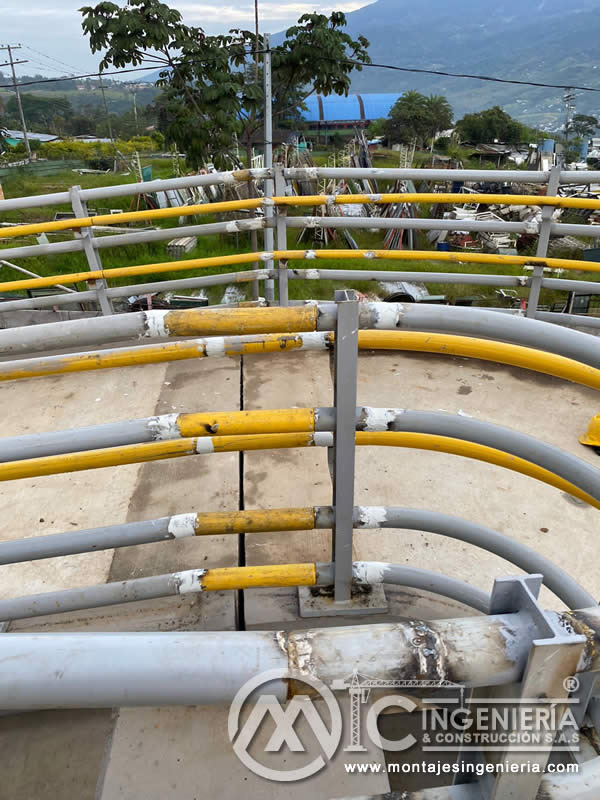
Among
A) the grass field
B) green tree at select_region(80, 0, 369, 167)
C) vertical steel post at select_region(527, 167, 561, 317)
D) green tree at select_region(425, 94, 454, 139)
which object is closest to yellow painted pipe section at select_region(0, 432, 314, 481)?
vertical steel post at select_region(527, 167, 561, 317)

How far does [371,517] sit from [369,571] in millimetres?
224

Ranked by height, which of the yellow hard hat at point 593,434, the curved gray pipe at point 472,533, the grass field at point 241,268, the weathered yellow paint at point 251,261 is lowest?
the grass field at point 241,268

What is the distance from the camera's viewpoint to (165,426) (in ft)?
4.58

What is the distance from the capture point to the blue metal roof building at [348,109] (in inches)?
2438

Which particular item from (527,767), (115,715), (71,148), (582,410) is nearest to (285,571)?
(115,715)

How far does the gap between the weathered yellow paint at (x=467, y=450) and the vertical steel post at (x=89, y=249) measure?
7.98ft

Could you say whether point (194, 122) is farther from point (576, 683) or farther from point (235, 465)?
point (576, 683)

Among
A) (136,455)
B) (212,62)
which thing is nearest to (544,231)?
(136,455)

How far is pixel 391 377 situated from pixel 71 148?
154 feet

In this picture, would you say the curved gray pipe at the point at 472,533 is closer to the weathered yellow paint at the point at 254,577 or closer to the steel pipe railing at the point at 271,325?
the weathered yellow paint at the point at 254,577

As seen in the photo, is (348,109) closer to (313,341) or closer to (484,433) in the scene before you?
(313,341)

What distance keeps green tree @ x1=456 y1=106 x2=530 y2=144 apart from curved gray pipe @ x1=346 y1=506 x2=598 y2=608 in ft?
176

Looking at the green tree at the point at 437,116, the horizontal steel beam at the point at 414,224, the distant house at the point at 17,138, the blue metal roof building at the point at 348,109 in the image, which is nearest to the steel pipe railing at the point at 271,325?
the horizontal steel beam at the point at 414,224

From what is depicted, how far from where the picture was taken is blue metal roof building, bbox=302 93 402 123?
203 feet
